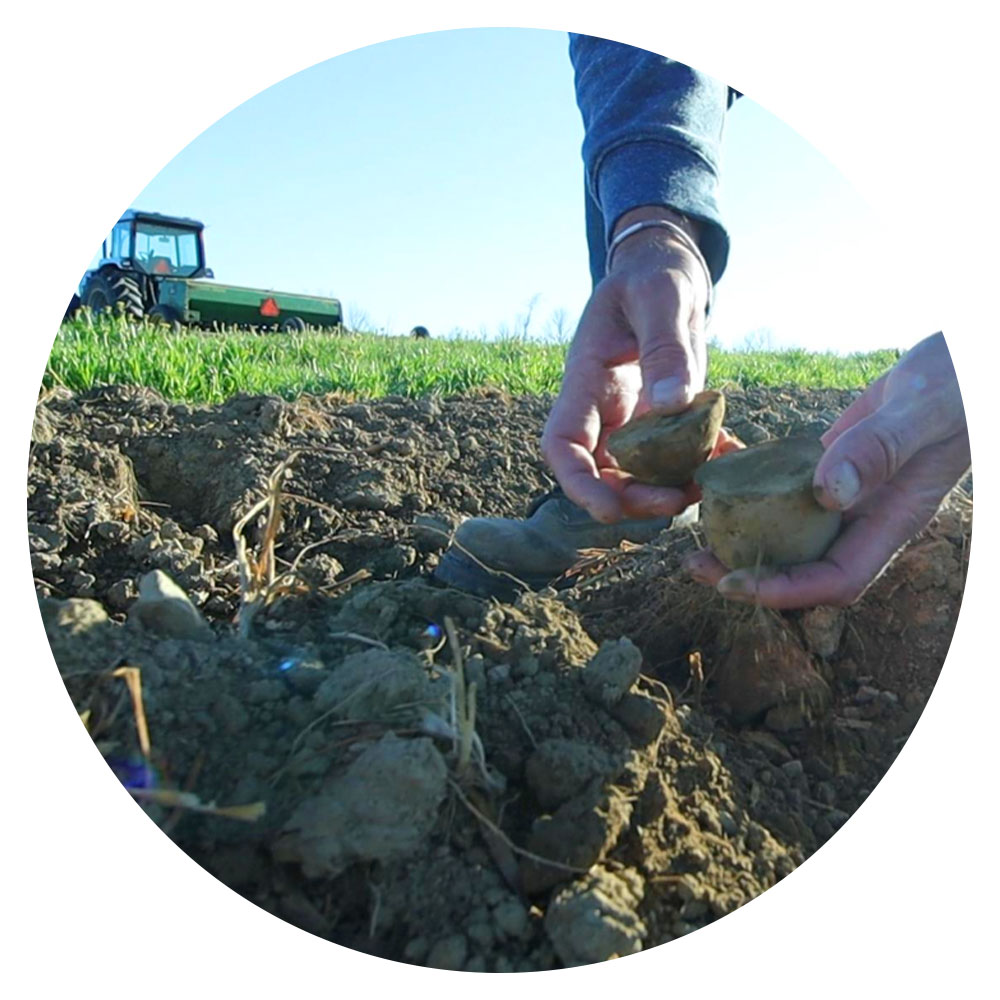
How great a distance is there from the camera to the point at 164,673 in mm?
1334

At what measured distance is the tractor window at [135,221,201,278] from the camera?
2.66m

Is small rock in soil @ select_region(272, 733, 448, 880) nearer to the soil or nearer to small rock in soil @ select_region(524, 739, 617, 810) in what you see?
the soil

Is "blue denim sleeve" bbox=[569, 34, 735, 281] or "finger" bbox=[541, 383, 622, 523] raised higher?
"blue denim sleeve" bbox=[569, 34, 735, 281]

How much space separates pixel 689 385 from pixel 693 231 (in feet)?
1.84

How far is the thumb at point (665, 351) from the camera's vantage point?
1.59m

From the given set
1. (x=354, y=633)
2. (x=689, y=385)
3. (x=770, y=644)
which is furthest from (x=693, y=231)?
(x=354, y=633)

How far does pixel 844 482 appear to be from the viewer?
1.50 metres

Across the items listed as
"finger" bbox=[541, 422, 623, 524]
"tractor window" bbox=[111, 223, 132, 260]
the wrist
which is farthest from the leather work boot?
"tractor window" bbox=[111, 223, 132, 260]

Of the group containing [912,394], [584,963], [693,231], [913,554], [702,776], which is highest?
[693,231]

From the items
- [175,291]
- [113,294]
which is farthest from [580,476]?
[175,291]

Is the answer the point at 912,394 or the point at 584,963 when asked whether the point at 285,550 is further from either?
the point at 912,394

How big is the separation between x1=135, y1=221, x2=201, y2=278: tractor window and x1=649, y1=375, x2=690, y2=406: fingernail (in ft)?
5.41

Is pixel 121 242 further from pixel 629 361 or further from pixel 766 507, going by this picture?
pixel 766 507

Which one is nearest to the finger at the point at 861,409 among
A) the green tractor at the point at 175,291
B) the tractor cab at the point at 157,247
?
the green tractor at the point at 175,291
